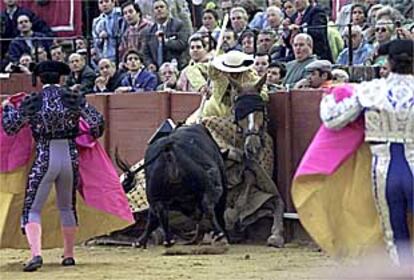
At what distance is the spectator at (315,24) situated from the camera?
11987mm

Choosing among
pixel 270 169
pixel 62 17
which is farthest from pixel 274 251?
pixel 62 17

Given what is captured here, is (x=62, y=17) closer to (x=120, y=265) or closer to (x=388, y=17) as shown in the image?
(x=388, y=17)

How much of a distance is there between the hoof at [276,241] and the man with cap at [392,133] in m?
3.33

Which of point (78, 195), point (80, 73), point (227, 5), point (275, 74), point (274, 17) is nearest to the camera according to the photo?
point (78, 195)

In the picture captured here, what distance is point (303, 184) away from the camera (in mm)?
7652

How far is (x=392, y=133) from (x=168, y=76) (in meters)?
5.39

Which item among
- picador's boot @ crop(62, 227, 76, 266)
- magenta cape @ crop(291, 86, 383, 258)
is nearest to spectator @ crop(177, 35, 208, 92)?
picador's boot @ crop(62, 227, 76, 266)

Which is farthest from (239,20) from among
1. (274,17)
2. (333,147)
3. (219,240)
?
(333,147)

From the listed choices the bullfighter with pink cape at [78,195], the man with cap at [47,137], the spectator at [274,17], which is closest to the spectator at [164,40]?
the spectator at [274,17]

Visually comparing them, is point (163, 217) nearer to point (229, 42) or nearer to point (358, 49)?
point (358, 49)

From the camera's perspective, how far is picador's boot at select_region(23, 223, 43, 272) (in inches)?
351

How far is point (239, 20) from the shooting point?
1284cm

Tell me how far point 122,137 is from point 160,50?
1360 mm

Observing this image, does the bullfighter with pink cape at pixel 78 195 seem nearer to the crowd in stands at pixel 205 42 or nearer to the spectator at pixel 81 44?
the crowd in stands at pixel 205 42
